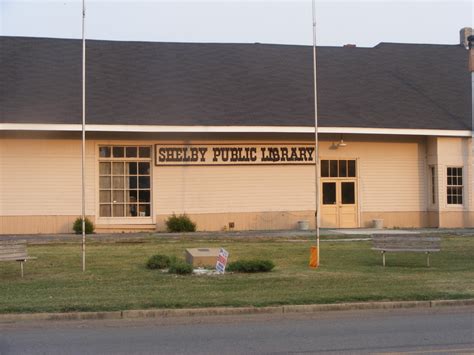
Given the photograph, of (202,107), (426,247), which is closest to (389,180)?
(202,107)

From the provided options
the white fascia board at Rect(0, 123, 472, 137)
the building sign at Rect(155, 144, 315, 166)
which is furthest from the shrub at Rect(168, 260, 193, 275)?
the building sign at Rect(155, 144, 315, 166)

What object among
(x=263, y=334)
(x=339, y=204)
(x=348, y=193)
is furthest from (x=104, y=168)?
(x=263, y=334)

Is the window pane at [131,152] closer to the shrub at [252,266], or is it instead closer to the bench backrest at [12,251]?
the bench backrest at [12,251]

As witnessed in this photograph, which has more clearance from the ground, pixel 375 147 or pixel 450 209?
pixel 375 147

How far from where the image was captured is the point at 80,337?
1097cm

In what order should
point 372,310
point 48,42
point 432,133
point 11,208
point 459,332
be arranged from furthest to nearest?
point 48,42 < point 432,133 < point 11,208 < point 372,310 < point 459,332

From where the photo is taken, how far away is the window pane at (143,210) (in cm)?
3045

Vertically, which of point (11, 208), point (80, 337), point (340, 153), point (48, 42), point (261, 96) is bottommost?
point (80, 337)

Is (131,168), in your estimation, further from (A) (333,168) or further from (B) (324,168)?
(A) (333,168)

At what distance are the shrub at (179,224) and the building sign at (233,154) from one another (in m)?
2.23

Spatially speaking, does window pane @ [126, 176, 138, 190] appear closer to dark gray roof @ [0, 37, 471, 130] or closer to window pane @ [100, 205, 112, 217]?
window pane @ [100, 205, 112, 217]

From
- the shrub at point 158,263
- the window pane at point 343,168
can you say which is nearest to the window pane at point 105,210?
the window pane at point 343,168

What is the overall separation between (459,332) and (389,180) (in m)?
21.7

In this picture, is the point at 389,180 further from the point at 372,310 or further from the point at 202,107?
the point at 372,310
